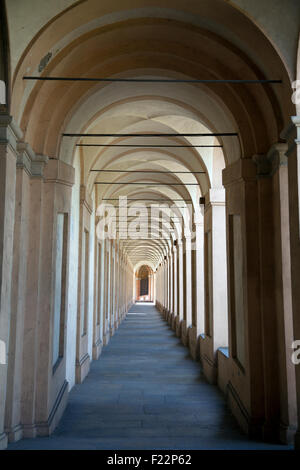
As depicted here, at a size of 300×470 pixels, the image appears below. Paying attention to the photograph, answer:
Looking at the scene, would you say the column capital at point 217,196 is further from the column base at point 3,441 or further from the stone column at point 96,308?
the column base at point 3,441

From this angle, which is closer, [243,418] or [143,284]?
[243,418]

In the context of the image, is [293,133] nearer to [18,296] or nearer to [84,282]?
[18,296]

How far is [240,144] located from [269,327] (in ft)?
10.4

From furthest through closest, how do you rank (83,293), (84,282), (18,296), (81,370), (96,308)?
(96,308) → (84,282) → (83,293) → (81,370) → (18,296)

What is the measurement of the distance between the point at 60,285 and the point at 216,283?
4.22m

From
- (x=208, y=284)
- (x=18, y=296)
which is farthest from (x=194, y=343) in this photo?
(x=18, y=296)

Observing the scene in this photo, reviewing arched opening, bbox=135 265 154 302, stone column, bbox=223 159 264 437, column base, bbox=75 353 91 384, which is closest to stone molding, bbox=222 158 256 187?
stone column, bbox=223 159 264 437

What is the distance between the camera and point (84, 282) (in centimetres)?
1151

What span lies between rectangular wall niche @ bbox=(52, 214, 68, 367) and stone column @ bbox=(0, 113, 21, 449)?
2.06 meters

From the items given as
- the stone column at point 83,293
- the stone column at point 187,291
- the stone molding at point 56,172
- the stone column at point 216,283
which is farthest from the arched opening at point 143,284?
the stone molding at point 56,172

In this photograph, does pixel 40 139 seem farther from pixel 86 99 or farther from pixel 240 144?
pixel 240 144
